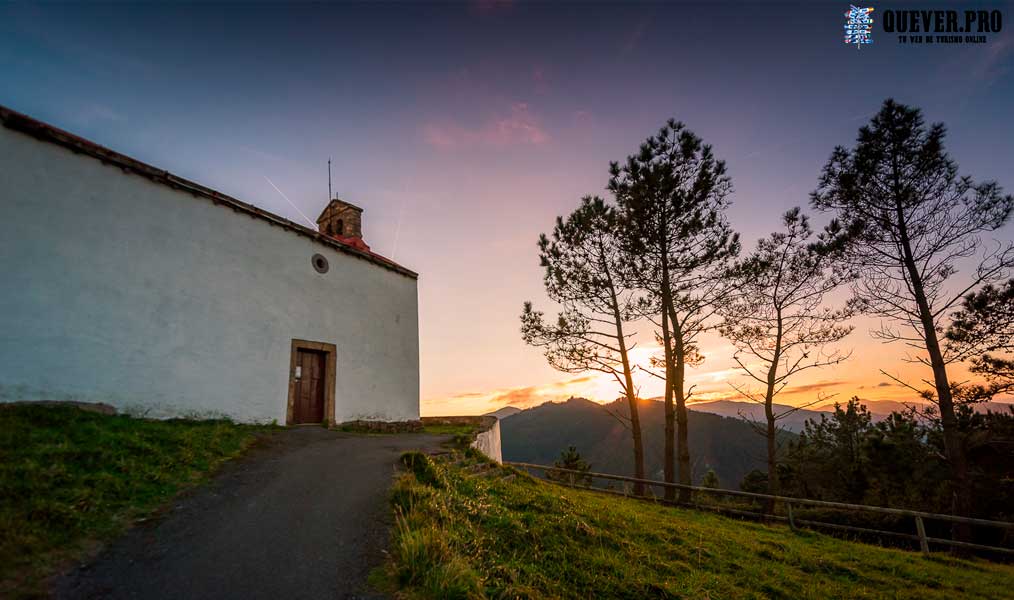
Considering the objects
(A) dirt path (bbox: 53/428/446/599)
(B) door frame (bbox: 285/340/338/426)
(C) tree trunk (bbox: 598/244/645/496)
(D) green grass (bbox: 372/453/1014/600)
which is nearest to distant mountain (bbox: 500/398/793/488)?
(C) tree trunk (bbox: 598/244/645/496)

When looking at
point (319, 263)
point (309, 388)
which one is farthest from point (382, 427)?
point (319, 263)

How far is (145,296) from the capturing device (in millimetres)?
9047

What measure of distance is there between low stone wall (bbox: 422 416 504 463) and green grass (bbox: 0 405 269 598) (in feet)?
20.4

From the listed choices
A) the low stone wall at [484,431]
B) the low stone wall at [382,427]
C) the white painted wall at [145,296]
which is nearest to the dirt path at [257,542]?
the white painted wall at [145,296]

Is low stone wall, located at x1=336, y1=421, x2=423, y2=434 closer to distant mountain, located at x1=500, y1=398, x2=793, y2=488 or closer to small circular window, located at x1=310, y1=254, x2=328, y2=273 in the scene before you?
small circular window, located at x1=310, y1=254, x2=328, y2=273

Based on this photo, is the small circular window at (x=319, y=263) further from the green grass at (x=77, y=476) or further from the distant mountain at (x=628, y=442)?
the distant mountain at (x=628, y=442)

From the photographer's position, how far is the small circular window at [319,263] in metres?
13.1

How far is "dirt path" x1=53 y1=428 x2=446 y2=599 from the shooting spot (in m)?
3.57

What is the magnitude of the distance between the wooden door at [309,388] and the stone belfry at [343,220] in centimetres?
671

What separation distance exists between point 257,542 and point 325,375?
29.7 ft

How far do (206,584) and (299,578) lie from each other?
752 millimetres


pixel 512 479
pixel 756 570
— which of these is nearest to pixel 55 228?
pixel 512 479

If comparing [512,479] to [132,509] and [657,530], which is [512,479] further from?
[132,509]

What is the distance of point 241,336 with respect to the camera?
1070cm
